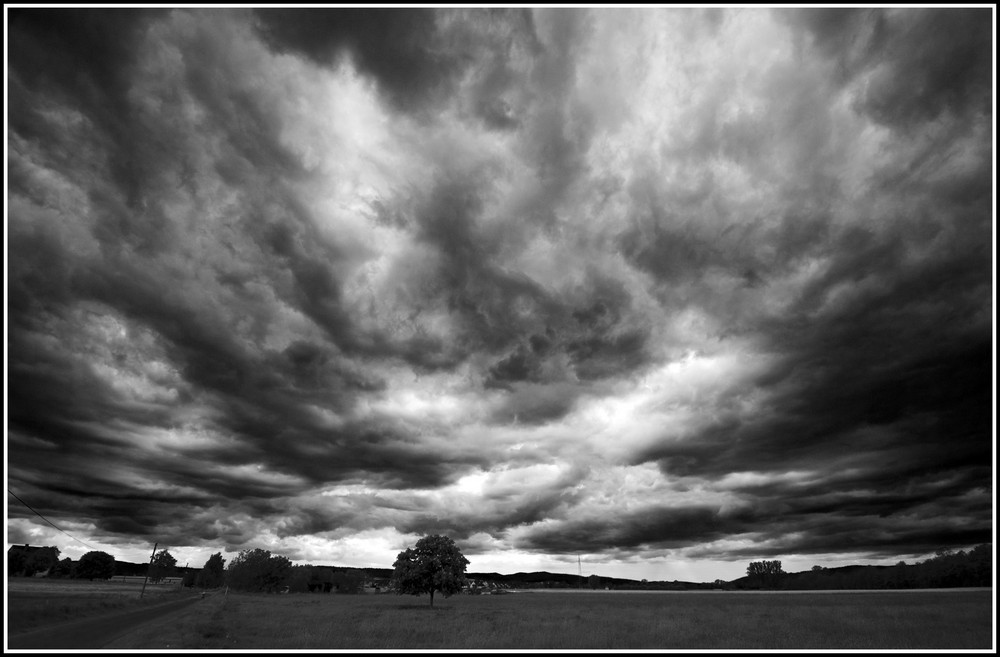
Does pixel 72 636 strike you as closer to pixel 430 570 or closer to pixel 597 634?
pixel 597 634

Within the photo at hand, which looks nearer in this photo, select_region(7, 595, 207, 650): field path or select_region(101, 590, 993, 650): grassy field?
select_region(7, 595, 207, 650): field path

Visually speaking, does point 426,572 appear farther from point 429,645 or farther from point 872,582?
point 872,582

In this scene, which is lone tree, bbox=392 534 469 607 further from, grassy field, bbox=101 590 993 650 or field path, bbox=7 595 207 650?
field path, bbox=7 595 207 650

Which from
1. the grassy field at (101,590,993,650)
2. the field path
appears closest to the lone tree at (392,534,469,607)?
the grassy field at (101,590,993,650)

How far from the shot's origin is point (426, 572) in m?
→ 83.6

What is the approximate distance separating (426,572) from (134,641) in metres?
55.4

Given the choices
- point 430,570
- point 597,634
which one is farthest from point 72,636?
point 430,570

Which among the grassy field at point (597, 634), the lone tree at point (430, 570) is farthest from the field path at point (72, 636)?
the lone tree at point (430, 570)

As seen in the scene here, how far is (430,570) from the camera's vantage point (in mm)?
83750

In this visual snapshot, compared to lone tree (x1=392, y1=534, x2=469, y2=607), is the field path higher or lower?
higher

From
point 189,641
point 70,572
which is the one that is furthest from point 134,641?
point 70,572

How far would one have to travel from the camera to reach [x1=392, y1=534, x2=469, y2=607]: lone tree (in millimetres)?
82938

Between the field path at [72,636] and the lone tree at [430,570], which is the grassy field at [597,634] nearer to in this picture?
the field path at [72,636]

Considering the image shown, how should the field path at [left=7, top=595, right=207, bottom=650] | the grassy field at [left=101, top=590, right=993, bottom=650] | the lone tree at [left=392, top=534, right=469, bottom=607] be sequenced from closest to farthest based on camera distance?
the field path at [left=7, top=595, right=207, bottom=650] → the grassy field at [left=101, top=590, right=993, bottom=650] → the lone tree at [left=392, top=534, right=469, bottom=607]
